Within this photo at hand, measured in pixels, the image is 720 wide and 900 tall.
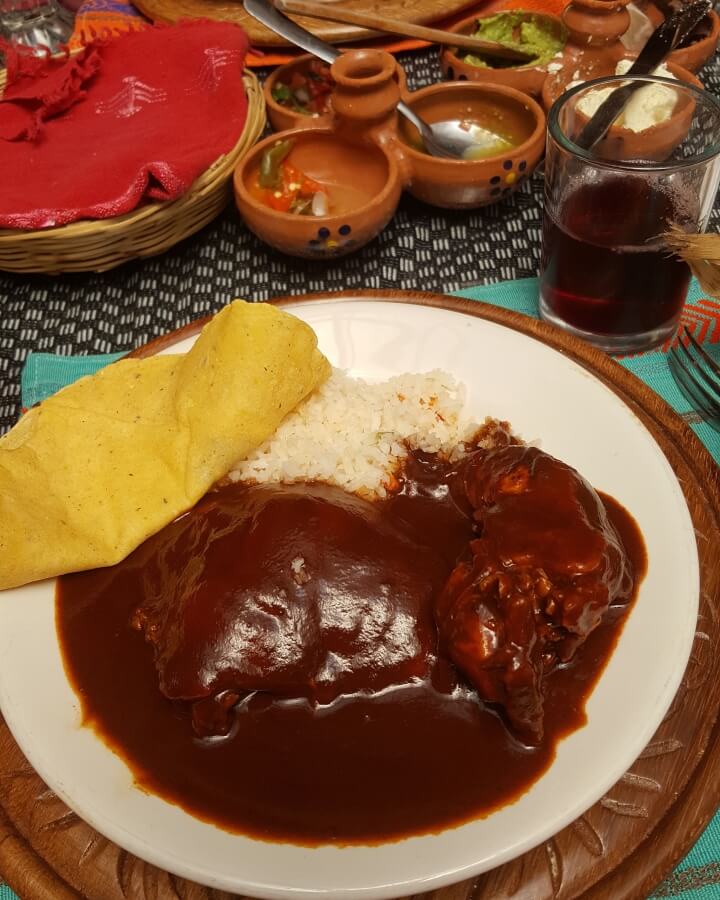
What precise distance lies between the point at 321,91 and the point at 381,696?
2878mm

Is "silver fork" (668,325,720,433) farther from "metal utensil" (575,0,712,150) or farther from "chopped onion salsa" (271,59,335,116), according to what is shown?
"chopped onion salsa" (271,59,335,116)

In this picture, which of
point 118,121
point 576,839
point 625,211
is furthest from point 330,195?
point 576,839

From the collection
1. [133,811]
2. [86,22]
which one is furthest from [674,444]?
[86,22]

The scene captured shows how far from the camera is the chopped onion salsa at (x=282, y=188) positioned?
280 centimetres

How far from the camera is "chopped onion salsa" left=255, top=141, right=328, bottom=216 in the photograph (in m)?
2.80

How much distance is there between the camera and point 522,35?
3.45 meters

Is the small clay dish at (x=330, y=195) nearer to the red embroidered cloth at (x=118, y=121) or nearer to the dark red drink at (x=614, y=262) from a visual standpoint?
the red embroidered cloth at (x=118, y=121)

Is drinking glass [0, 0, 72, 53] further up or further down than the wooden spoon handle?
further down

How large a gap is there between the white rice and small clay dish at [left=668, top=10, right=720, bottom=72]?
Result: 2210mm

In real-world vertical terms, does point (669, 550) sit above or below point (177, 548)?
above

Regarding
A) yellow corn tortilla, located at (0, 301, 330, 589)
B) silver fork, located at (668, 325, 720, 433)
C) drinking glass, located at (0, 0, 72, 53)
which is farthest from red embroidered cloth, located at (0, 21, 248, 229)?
silver fork, located at (668, 325, 720, 433)

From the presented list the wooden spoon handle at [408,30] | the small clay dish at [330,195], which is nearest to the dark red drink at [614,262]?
the small clay dish at [330,195]

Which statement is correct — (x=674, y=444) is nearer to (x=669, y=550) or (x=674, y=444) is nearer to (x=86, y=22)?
(x=669, y=550)

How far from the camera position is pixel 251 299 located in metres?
2.88
